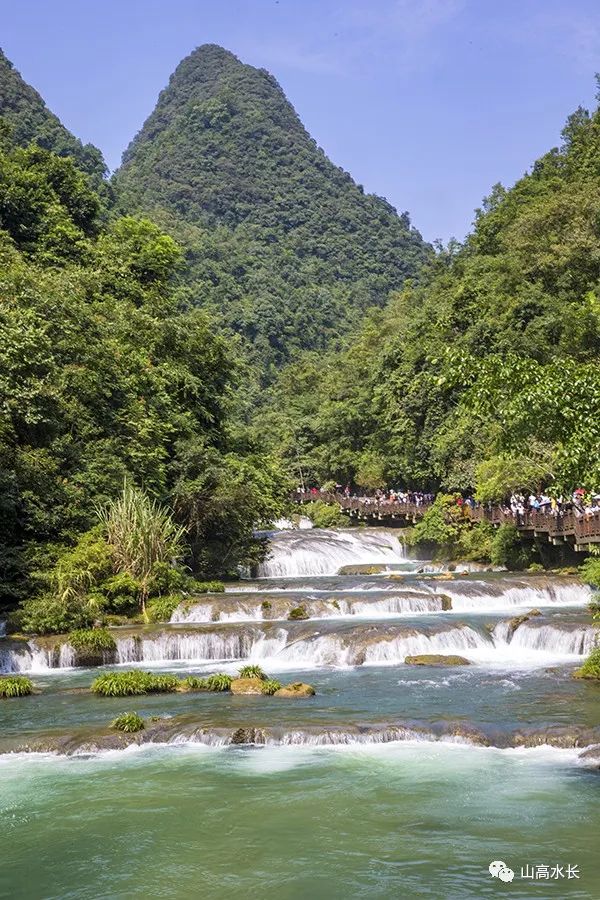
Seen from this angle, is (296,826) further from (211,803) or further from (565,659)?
(565,659)

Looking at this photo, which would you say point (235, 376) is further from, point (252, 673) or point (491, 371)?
point (491, 371)

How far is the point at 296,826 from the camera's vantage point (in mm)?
10656

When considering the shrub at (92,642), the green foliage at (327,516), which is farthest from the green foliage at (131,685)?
the green foliage at (327,516)

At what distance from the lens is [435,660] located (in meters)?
19.9

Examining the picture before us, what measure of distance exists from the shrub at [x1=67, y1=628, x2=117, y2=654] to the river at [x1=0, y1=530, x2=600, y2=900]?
0.30 meters

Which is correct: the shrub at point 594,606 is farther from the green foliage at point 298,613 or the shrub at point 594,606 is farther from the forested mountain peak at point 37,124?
the forested mountain peak at point 37,124

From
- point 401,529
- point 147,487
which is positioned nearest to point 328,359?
point 401,529

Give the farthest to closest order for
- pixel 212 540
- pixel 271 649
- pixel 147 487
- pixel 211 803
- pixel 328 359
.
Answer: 1. pixel 328 359
2. pixel 212 540
3. pixel 147 487
4. pixel 271 649
5. pixel 211 803

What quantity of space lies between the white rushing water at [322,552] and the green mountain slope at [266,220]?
55.0 metres

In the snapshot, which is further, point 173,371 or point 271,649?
point 173,371

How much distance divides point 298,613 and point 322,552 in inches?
554

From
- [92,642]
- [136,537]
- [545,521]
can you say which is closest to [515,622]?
[92,642]

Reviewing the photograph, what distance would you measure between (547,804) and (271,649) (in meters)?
11.4

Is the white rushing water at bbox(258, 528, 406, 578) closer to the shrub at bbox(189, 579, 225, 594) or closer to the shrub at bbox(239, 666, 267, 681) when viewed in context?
the shrub at bbox(189, 579, 225, 594)
